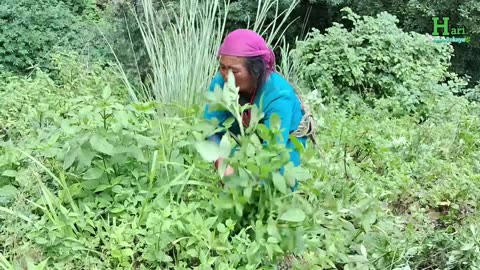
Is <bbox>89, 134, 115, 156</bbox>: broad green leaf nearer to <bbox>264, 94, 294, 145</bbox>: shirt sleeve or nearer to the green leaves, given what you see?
the green leaves

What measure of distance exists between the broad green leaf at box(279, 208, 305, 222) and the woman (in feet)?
0.91

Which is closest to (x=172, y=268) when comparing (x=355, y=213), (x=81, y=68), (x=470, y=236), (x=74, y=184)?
(x=74, y=184)

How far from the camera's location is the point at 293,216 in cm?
197

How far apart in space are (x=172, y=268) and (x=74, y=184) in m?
0.52

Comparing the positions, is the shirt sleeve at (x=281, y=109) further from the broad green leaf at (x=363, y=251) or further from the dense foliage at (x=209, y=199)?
the broad green leaf at (x=363, y=251)

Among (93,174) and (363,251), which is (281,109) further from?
(93,174)

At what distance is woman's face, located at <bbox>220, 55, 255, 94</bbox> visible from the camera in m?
2.33

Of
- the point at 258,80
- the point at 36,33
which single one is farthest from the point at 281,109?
the point at 36,33

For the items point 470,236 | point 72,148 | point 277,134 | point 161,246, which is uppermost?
point 277,134

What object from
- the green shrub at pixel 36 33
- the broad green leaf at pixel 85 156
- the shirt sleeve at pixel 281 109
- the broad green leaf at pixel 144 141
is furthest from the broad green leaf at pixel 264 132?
the green shrub at pixel 36 33

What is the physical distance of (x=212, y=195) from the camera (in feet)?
7.41

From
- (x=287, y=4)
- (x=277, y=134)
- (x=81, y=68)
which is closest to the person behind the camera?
(x=277, y=134)

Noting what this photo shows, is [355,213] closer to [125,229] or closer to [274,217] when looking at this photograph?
[274,217]

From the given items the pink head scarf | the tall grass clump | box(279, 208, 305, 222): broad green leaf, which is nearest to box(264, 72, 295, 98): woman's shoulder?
the pink head scarf
